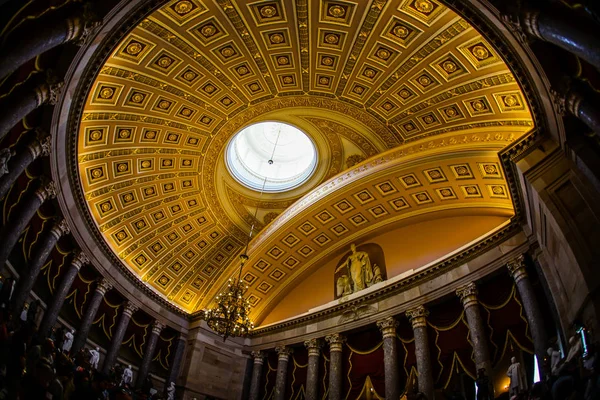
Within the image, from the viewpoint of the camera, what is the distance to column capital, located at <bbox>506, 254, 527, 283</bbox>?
28.6ft

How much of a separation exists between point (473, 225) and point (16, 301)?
1188 centimetres

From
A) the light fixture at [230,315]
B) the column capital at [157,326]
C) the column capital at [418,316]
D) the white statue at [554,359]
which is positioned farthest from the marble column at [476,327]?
the column capital at [157,326]

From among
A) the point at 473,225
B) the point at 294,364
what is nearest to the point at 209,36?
the point at 473,225

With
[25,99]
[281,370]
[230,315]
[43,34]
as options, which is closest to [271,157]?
[281,370]

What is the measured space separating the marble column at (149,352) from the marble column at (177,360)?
760 mm

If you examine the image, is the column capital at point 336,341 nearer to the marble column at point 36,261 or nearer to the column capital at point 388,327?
the column capital at point 388,327

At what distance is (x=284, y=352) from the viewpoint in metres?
13.9

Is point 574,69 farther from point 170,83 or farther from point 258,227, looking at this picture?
point 258,227

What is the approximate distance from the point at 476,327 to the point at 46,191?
1044 centimetres

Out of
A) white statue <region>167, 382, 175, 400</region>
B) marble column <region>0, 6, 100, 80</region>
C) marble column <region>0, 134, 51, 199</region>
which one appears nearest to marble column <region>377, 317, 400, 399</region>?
white statue <region>167, 382, 175, 400</region>

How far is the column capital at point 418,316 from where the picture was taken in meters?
10.6

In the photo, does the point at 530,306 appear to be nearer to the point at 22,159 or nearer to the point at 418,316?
the point at 418,316

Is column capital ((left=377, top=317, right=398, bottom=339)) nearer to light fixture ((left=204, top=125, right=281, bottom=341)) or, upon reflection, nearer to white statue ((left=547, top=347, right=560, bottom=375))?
light fixture ((left=204, top=125, right=281, bottom=341))

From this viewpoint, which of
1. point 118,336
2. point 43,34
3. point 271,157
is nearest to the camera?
point 43,34
